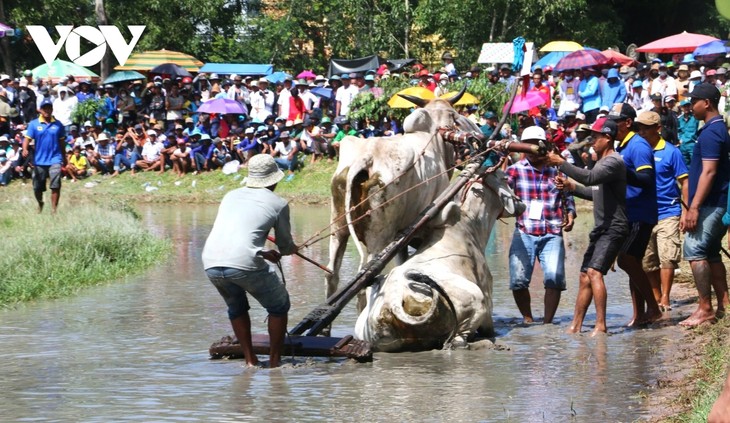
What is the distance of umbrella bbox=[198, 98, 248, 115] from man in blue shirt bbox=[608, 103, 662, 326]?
59.7ft

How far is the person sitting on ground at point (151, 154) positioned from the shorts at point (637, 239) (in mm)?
19460

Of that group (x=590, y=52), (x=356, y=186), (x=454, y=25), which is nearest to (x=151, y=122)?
(x=454, y=25)

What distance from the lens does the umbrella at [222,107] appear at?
2828cm

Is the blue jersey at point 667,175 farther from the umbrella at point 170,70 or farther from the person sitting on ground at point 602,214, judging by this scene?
the umbrella at point 170,70

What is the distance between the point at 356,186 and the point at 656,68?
50.1ft

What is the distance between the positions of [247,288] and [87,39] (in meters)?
28.6

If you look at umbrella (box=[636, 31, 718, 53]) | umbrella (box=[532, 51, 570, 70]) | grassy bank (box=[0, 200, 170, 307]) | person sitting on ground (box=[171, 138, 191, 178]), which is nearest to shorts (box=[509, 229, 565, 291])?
grassy bank (box=[0, 200, 170, 307])

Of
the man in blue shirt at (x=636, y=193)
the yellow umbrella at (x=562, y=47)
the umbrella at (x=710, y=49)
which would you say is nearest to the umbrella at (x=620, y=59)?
the yellow umbrella at (x=562, y=47)

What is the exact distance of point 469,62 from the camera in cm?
3331

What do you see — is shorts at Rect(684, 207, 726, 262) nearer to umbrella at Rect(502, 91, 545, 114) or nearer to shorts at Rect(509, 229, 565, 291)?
shorts at Rect(509, 229, 565, 291)

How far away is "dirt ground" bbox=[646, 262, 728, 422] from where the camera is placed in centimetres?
761

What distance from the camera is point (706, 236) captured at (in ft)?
34.3

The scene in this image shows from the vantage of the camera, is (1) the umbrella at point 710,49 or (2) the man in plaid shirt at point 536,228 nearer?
(2) the man in plaid shirt at point 536,228

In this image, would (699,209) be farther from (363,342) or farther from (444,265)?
(363,342)
